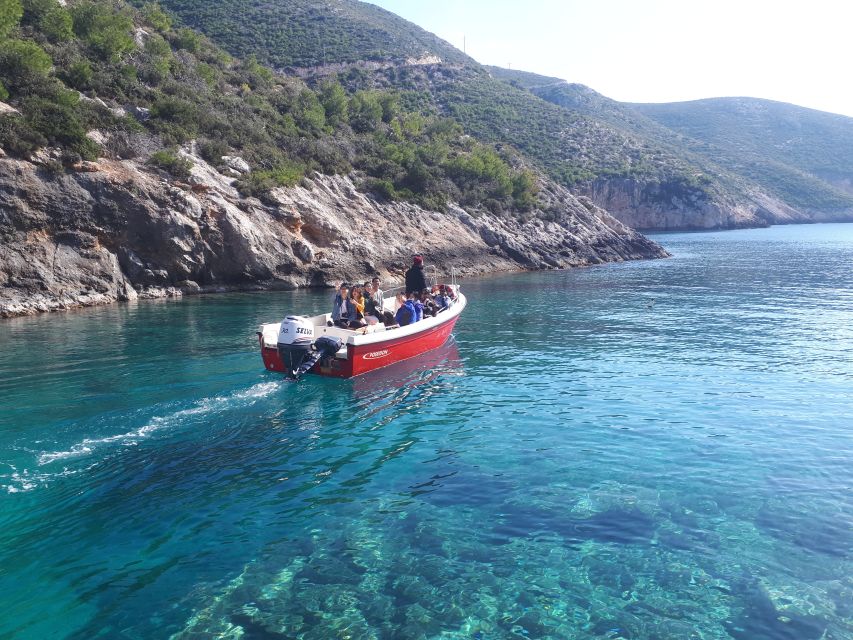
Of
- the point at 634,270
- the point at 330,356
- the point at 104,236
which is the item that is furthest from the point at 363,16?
the point at 330,356

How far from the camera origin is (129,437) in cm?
1011

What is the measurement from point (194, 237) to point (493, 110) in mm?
64358

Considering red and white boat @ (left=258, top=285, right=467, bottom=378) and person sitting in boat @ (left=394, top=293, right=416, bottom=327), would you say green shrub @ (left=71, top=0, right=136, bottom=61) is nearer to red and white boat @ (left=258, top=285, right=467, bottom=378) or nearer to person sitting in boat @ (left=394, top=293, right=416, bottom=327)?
red and white boat @ (left=258, top=285, right=467, bottom=378)

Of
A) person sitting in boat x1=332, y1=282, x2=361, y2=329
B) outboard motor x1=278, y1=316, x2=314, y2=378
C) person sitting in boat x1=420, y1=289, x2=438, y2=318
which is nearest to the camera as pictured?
outboard motor x1=278, y1=316, x2=314, y2=378

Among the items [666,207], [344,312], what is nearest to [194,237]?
[344,312]

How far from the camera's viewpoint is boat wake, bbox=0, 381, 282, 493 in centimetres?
853

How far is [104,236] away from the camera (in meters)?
26.2

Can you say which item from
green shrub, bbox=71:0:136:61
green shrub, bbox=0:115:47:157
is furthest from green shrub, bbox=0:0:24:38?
green shrub, bbox=0:115:47:157

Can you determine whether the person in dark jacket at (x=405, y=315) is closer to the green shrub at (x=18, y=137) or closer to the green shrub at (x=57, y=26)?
the green shrub at (x=18, y=137)

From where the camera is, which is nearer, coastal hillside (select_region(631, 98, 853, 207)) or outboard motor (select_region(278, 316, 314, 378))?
outboard motor (select_region(278, 316, 314, 378))

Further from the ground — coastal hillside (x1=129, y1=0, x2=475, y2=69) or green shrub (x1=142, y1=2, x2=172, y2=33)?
coastal hillside (x1=129, y1=0, x2=475, y2=69)

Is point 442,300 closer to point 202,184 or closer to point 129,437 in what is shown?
point 129,437

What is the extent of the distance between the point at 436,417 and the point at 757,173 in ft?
452

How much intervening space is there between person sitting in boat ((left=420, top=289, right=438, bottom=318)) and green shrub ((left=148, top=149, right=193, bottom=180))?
1726cm
